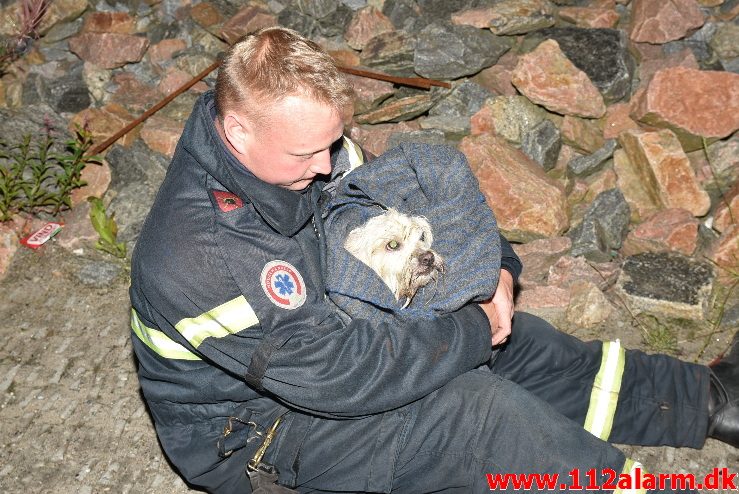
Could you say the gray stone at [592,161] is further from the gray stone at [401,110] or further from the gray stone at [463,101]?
the gray stone at [401,110]

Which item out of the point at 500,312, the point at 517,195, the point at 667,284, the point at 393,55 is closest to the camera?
the point at 500,312

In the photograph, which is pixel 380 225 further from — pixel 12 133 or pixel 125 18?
pixel 125 18

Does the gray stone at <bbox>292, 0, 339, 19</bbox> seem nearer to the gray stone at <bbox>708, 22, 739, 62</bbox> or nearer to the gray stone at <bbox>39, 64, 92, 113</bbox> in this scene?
the gray stone at <bbox>39, 64, 92, 113</bbox>

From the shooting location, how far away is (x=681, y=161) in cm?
595

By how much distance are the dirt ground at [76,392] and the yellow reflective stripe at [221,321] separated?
1781mm

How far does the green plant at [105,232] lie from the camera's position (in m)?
6.04

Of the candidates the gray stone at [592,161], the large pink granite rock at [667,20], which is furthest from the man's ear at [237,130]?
the large pink granite rock at [667,20]

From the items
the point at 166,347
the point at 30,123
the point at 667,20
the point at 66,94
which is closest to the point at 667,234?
the point at 667,20

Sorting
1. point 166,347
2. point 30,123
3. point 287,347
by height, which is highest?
point 287,347

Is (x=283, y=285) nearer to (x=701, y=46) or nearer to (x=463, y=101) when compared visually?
(x=463, y=101)

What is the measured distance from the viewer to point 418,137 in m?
6.46

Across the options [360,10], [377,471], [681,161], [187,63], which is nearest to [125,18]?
[187,63]

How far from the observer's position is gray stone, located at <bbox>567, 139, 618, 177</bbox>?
630 centimetres

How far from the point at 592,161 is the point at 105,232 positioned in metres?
4.18
